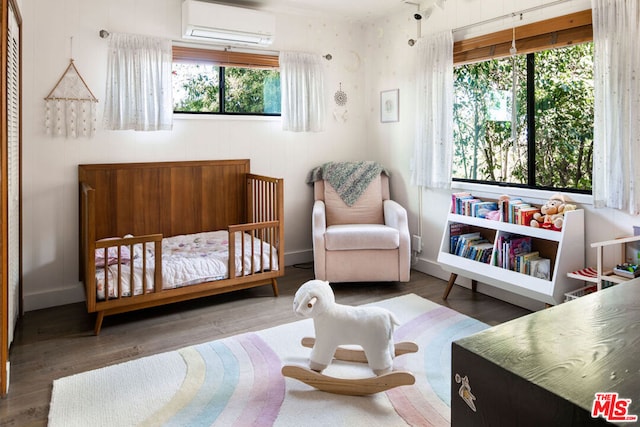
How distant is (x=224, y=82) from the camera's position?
3.99m

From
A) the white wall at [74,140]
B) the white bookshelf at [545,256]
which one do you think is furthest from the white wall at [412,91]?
the white wall at [74,140]

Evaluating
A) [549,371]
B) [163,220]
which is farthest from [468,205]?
[549,371]

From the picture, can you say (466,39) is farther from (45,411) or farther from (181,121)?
(45,411)

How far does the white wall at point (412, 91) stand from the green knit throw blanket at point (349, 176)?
31cm

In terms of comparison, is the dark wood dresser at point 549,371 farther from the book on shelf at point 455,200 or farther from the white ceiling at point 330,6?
the white ceiling at point 330,6

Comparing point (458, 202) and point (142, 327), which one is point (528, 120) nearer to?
point (458, 202)

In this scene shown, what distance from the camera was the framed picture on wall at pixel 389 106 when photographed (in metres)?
4.30

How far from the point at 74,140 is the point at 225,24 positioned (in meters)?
1.47

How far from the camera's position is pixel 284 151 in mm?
4320

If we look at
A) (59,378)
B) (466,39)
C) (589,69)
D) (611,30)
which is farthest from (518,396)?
(466,39)

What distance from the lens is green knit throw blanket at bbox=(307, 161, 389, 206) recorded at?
13.6ft

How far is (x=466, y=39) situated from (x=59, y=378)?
355cm

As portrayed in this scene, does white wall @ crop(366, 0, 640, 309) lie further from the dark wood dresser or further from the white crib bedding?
the dark wood dresser

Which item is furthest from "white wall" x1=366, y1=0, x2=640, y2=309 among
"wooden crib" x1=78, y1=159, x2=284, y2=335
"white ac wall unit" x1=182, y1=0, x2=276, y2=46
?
"wooden crib" x1=78, y1=159, x2=284, y2=335
